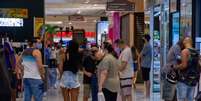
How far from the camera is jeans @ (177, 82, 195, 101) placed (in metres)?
9.35

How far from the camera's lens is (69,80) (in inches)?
384

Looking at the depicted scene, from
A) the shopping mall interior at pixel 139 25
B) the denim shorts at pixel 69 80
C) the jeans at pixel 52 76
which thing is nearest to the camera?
the denim shorts at pixel 69 80

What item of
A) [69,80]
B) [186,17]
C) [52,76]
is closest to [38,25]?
[52,76]

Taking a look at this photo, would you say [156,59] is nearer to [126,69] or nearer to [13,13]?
[126,69]

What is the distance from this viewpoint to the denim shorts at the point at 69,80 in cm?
974

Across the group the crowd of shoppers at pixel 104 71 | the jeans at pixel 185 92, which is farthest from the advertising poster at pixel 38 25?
the jeans at pixel 185 92

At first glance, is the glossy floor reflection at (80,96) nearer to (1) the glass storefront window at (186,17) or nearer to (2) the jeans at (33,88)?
(1) the glass storefront window at (186,17)

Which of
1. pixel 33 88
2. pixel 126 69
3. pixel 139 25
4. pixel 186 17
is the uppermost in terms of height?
pixel 186 17

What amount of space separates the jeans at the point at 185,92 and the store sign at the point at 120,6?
9.91 metres

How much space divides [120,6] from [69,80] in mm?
9856

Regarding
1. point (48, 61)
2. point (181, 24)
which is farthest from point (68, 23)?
point (181, 24)

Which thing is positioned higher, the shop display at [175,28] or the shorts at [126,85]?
the shop display at [175,28]

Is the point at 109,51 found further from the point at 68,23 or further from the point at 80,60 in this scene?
the point at 68,23

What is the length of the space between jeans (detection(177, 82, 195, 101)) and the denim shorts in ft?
6.27
